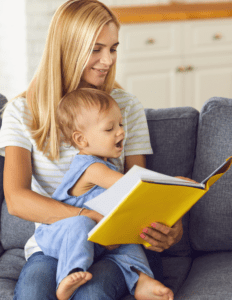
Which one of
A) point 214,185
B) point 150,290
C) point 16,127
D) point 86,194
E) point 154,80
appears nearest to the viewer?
point 150,290

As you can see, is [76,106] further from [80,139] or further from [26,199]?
[26,199]

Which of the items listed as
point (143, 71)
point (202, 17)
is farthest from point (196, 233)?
point (202, 17)

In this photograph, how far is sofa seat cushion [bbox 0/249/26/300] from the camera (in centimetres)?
119

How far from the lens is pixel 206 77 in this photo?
3756 mm

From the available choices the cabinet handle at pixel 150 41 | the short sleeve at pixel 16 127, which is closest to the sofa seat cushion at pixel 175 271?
the short sleeve at pixel 16 127

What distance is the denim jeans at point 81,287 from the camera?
1.03 m

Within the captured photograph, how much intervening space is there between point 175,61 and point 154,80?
10.0 inches

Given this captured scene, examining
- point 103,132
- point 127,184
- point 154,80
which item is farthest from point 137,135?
point 154,80

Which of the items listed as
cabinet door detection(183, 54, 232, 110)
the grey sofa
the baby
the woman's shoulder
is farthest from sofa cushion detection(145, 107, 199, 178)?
cabinet door detection(183, 54, 232, 110)

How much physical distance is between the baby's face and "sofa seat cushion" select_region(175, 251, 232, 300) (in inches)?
18.0

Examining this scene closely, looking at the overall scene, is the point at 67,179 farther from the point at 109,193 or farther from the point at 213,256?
→ the point at 213,256

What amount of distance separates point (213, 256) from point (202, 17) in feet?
9.11

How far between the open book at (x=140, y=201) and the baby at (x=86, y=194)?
6 centimetres

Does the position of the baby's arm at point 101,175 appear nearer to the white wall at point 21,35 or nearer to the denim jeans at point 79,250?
the denim jeans at point 79,250
